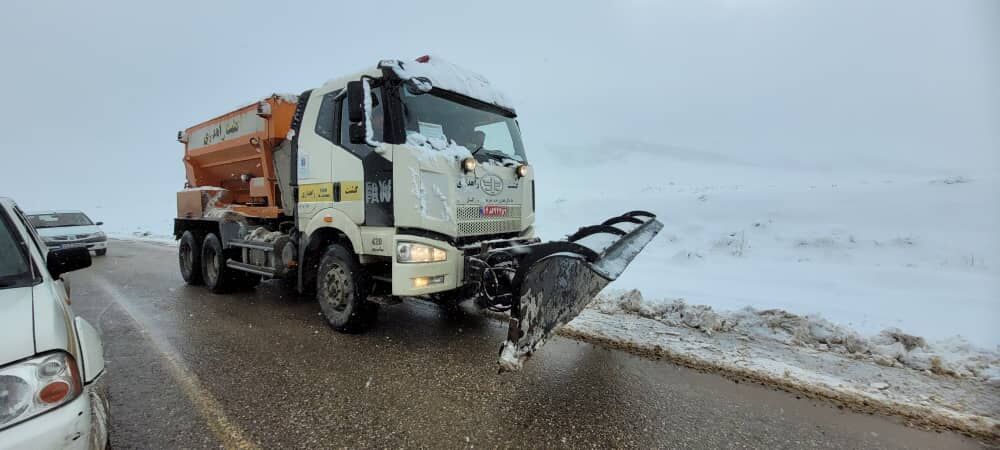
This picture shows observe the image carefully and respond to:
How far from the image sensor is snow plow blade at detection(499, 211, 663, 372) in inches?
120

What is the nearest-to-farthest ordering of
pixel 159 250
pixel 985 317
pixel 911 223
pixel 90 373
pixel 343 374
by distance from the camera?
1. pixel 90 373
2. pixel 343 374
3. pixel 985 317
4. pixel 911 223
5. pixel 159 250

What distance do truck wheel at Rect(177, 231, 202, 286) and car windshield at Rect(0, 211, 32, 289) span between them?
573 centimetres

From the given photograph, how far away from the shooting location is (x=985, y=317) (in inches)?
193

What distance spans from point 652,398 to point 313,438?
7.96 feet

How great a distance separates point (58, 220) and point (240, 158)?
409 inches

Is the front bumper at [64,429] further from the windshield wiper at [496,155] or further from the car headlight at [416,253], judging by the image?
the windshield wiper at [496,155]

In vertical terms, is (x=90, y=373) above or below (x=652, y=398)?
above

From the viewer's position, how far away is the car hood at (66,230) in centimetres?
1188

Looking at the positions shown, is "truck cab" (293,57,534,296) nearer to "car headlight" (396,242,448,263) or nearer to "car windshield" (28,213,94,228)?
"car headlight" (396,242,448,263)

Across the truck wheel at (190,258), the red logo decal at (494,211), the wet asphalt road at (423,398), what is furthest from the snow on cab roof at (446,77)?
the truck wheel at (190,258)

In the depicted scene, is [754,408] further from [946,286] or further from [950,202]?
[950,202]

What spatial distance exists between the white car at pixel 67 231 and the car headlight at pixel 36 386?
1378 centimetres

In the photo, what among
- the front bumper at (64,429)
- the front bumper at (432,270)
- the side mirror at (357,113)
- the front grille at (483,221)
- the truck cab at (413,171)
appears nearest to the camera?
the front bumper at (64,429)

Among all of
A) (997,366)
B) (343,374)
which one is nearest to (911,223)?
(997,366)
